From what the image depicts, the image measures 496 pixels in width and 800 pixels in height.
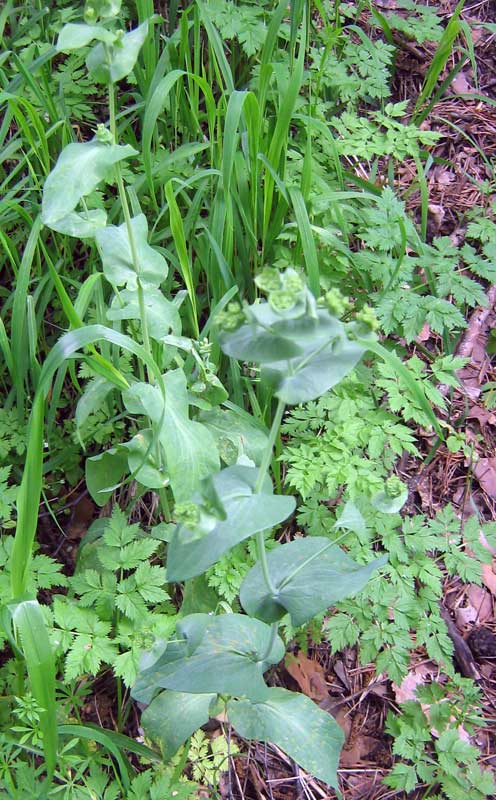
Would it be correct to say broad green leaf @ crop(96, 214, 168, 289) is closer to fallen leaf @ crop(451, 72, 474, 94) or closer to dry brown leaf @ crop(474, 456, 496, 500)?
dry brown leaf @ crop(474, 456, 496, 500)

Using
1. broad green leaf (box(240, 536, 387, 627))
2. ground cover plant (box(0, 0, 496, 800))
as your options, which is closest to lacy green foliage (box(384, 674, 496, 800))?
ground cover plant (box(0, 0, 496, 800))

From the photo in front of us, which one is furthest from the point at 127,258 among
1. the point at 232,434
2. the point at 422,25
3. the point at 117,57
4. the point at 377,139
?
the point at 422,25

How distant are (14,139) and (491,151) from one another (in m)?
1.94

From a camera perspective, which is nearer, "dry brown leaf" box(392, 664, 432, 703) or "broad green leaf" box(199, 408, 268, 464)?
"broad green leaf" box(199, 408, 268, 464)

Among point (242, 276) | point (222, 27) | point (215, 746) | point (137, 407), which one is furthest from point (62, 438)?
point (222, 27)

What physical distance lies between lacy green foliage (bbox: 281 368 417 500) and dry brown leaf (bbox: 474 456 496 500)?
50cm

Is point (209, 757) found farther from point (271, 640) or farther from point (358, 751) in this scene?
point (271, 640)

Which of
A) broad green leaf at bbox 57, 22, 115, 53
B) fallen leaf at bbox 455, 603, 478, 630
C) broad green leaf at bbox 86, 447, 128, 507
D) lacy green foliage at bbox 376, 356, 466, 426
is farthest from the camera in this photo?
fallen leaf at bbox 455, 603, 478, 630

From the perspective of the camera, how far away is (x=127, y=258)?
1.48 metres

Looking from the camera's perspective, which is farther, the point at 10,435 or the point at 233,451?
the point at 10,435

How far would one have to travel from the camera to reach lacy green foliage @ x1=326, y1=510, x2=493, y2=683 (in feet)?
5.11

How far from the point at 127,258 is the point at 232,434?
54 centimetres

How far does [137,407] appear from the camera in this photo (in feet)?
5.04

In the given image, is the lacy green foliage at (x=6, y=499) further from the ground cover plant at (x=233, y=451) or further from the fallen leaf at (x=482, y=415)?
the fallen leaf at (x=482, y=415)
